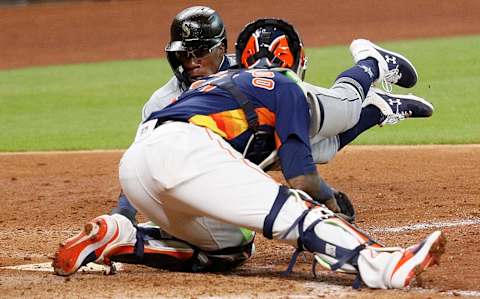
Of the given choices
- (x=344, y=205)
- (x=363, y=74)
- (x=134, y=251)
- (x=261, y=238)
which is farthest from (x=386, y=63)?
(x=134, y=251)

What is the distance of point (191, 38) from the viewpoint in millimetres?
4922

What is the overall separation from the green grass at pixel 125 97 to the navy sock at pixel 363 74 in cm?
351

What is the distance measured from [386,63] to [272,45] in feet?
2.89

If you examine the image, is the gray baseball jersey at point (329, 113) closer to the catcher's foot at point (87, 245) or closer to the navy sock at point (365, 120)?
the navy sock at point (365, 120)

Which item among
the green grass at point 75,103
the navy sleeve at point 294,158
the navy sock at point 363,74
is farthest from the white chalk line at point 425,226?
the green grass at point 75,103

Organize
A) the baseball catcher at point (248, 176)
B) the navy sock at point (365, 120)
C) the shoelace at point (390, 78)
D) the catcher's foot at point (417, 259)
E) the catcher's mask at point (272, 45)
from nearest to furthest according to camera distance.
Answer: the catcher's foot at point (417, 259), the baseball catcher at point (248, 176), the catcher's mask at point (272, 45), the navy sock at point (365, 120), the shoelace at point (390, 78)

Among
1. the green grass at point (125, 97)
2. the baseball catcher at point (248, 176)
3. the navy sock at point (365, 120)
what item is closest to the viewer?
the baseball catcher at point (248, 176)

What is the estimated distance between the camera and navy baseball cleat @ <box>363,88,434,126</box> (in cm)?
506

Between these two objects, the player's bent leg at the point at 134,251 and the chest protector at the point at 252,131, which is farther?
the player's bent leg at the point at 134,251

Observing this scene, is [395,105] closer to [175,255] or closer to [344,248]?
[175,255]

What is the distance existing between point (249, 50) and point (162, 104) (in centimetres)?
73

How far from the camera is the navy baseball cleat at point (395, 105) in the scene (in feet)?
16.6

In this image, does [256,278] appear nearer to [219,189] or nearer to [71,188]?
[219,189]

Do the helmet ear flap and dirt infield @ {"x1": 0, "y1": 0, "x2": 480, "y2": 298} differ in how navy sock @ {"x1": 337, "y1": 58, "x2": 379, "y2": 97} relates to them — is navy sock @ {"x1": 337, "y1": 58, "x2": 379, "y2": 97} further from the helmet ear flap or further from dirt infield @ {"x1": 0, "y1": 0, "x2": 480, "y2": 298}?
dirt infield @ {"x1": 0, "y1": 0, "x2": 480, "y2": 298}
